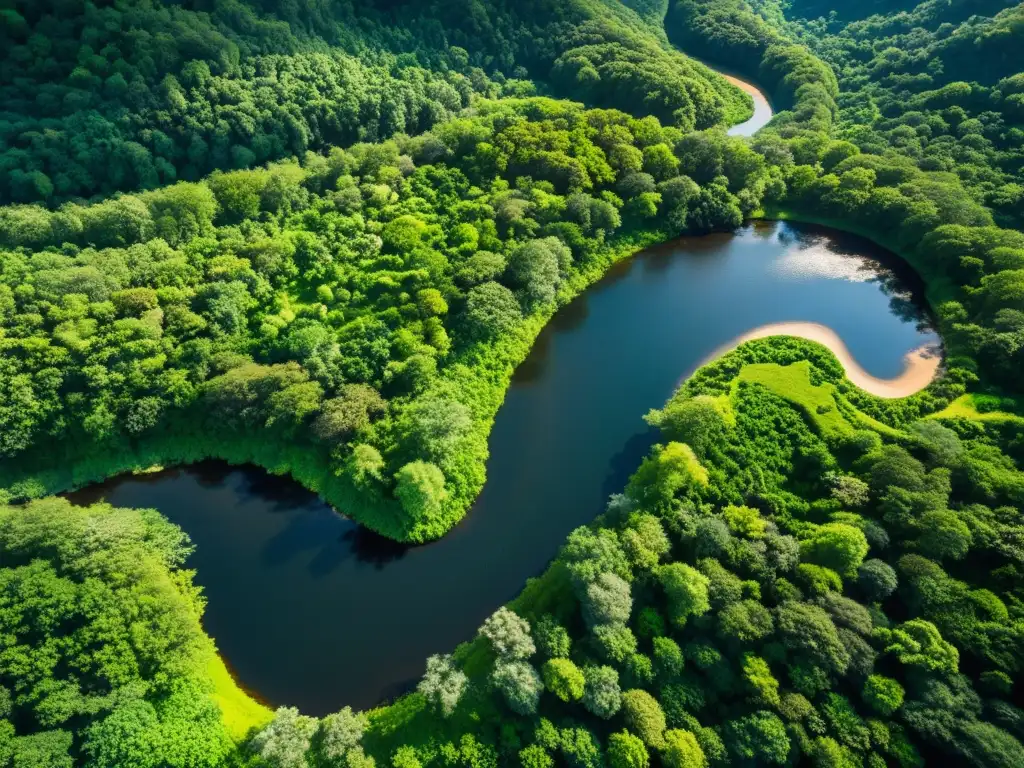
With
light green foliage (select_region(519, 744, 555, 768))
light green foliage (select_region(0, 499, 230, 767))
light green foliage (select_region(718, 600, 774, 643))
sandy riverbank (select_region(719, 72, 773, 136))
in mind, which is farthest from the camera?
sandy riverbank (select_region(719, 72, 773, 136))

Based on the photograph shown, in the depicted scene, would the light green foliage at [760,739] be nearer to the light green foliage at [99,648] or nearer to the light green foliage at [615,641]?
the light green foliage at [615,641]

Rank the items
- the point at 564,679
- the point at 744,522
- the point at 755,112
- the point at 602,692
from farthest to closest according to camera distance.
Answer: the point at 755,112, the point at 744,522, the point at 564,679, the point at 602,692

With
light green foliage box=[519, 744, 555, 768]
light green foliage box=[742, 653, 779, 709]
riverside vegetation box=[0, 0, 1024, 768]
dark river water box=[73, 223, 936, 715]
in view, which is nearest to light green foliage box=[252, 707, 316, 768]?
riverside vegetation box=[0, 0, 1024, 768]

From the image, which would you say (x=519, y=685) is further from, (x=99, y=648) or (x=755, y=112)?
(x=755, y=112)

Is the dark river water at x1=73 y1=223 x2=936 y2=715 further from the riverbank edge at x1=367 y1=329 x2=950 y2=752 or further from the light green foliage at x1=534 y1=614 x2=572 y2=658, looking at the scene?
the light green foliage at x1=534 y1=614 x2=572 y2=658

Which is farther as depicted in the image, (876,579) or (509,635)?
(876,579)

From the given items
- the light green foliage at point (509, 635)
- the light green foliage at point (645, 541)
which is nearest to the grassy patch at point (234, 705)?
the light green foliage at point (509, 635)

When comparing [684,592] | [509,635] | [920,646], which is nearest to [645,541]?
[684,592]
